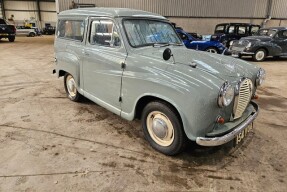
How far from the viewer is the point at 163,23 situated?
3949 millimetres

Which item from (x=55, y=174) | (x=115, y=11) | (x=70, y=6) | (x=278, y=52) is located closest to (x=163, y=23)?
(x=115, y=11)

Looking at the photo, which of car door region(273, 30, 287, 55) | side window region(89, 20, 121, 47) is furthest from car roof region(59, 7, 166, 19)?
car door region(273, 30, 287, 55)

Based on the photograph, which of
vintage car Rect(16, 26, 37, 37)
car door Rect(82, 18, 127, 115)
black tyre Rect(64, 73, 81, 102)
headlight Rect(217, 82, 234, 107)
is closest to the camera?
headlight Rect(217, 82, 234, 107)

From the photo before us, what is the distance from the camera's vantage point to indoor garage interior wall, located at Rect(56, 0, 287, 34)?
824 inches

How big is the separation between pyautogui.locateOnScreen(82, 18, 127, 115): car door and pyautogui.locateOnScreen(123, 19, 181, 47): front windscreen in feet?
0.62

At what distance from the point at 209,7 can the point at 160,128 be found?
2098 cm

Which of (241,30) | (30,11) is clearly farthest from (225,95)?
(30,11)

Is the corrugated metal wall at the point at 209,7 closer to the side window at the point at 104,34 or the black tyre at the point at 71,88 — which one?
the black tyre at the point at 71,88

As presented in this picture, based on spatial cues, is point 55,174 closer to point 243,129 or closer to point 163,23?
point 243,129

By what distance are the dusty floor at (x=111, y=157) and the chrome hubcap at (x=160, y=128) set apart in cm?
20

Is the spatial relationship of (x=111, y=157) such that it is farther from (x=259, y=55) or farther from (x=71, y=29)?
(x=259, y=55)

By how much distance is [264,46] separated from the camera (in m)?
10.4

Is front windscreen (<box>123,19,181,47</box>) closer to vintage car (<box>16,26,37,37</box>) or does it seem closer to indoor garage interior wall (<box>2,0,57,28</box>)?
vintage car (<box>16,26,37,37</box>)

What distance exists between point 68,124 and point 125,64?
1544 mm
